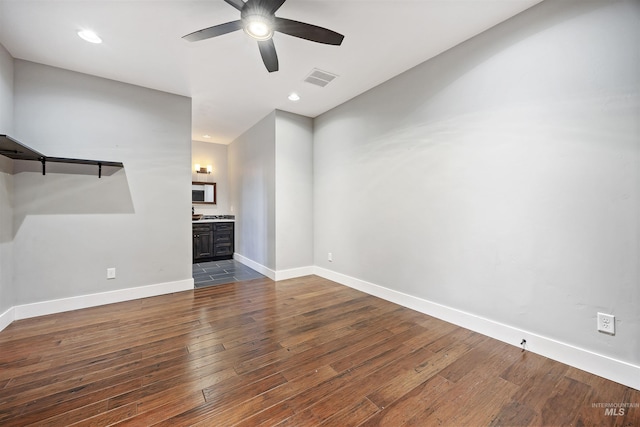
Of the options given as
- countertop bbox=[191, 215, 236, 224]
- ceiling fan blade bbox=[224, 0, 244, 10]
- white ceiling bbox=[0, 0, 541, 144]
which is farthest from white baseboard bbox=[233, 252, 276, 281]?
ceiling fan blade bbox=[224, 0, 244, 10]

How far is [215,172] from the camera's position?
6324 millimetres

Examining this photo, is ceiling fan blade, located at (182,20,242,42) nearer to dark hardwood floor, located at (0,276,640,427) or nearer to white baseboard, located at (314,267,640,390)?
dark hardwood floor, located at (0,276,640,427)

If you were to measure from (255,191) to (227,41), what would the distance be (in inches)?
108

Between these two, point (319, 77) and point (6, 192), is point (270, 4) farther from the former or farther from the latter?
point (6, 192)

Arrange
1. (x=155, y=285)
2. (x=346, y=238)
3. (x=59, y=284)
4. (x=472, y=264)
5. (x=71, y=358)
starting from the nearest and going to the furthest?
(x=71, y=358), (x=472, y=264), (x=59, y=284), (x=155, y=285), (x=346, y=238)

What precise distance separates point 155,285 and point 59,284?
95 cm

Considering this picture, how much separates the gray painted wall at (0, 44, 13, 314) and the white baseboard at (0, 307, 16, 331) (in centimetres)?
4

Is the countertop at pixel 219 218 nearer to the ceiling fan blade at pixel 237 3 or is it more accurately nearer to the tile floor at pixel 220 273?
the tile floor at pixel 220 273

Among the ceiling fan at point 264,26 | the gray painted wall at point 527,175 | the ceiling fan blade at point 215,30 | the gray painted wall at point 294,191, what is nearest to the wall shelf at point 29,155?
the ceiling fan blade at point 215,30

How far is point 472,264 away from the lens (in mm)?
2496

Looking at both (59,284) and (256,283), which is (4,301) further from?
(256,283)

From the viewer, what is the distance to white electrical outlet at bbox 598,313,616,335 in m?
1.76

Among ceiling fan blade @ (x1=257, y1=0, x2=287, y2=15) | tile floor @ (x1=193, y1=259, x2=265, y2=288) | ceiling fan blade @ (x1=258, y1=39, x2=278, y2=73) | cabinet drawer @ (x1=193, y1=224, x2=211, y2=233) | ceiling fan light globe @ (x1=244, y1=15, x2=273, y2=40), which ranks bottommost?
tile floor @ (x1=193, y1=259, x2=265, y2=288)

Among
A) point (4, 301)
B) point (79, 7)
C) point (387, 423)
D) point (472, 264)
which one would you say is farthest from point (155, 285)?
point (472, 264)
